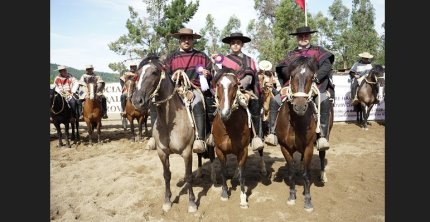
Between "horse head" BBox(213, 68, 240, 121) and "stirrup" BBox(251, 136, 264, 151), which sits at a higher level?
"horse head" BBox(213, 68, 240, 121)

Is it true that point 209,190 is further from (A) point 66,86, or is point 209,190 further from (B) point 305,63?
(A) point 66,86

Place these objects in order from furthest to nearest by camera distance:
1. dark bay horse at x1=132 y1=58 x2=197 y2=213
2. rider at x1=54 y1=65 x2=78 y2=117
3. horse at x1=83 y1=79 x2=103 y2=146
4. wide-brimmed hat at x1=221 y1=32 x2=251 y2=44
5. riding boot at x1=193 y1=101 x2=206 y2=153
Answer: rider at x1=54 y1=65 x2=78 y2=117, horse at x1=83 y1=79 x2=103 y2=146, wide-brimmed hat at x1=221 y1=32 x2=251 y2=44, riding boot at x1=193 y1=101 x2=206 y2=153, dark bay horse at x1=132 y1=58 x2=197 y2=213

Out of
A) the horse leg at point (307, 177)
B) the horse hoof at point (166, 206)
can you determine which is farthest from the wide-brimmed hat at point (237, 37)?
the horse hoof at point (166, 206)

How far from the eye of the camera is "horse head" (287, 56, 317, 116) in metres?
4.70

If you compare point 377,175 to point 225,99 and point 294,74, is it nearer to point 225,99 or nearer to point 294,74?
point 294,74

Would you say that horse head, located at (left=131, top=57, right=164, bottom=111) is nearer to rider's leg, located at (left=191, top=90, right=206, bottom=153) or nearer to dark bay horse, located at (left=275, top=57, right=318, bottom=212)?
rider's leg, located at (left=191, top=90, right=206, bottom=153)

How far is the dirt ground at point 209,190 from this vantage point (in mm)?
5324

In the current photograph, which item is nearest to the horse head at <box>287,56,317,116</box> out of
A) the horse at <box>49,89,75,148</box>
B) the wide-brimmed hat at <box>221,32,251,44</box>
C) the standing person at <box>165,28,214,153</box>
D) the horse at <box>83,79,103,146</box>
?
the wide-brimmed hat at <box>221,32,251,44</box>

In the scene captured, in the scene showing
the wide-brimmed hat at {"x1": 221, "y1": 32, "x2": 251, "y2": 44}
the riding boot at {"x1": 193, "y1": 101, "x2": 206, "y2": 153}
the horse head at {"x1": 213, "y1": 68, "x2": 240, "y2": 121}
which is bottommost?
the riding boot at {"x1": 193, "y1": 101, "x2": 206, "y2": 153}

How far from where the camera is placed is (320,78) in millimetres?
5754

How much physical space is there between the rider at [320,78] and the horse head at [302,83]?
27.6 inches

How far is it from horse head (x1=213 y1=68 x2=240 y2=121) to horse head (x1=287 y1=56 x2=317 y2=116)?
0.90 m

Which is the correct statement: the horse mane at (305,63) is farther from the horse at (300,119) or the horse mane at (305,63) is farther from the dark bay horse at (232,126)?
the dark bay horse at (232,126)

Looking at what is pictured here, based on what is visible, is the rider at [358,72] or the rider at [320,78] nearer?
the rider at [320,78]
